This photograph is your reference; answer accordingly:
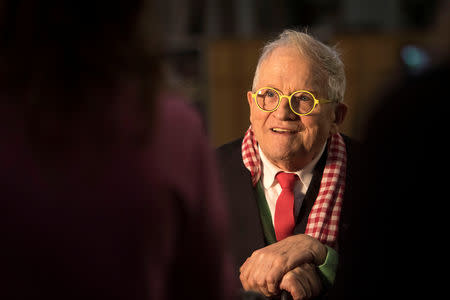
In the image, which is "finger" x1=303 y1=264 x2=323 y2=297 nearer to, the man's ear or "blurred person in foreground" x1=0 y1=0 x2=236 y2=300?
the man's ear

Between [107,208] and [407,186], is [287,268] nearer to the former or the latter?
[407,186]

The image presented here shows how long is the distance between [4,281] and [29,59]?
295mm

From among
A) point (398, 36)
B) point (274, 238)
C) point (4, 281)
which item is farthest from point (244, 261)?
point (398, 36)

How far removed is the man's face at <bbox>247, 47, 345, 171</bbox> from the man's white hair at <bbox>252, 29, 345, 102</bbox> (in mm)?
15

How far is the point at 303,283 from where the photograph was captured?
4.61 ft

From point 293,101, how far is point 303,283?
48 cm

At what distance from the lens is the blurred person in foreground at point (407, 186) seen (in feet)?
2.81

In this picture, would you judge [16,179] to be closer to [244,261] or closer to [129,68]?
[129,68]

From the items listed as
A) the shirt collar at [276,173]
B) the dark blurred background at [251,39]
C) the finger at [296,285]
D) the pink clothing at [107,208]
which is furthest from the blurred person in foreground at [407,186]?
the dark blurred background at [251,39]

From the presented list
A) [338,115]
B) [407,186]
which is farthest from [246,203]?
[407,186]

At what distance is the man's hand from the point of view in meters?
1.40

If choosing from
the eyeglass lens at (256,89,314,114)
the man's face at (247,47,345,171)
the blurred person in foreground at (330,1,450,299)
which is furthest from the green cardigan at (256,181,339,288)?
the blurred person in foreground at (330,1,450,299)

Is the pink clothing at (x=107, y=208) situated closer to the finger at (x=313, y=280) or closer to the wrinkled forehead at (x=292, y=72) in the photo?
the finger at (x=313, y=280)

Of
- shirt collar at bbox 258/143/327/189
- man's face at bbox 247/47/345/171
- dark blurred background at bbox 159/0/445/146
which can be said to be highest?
dark blurred background at bbox 159/0/445/146
